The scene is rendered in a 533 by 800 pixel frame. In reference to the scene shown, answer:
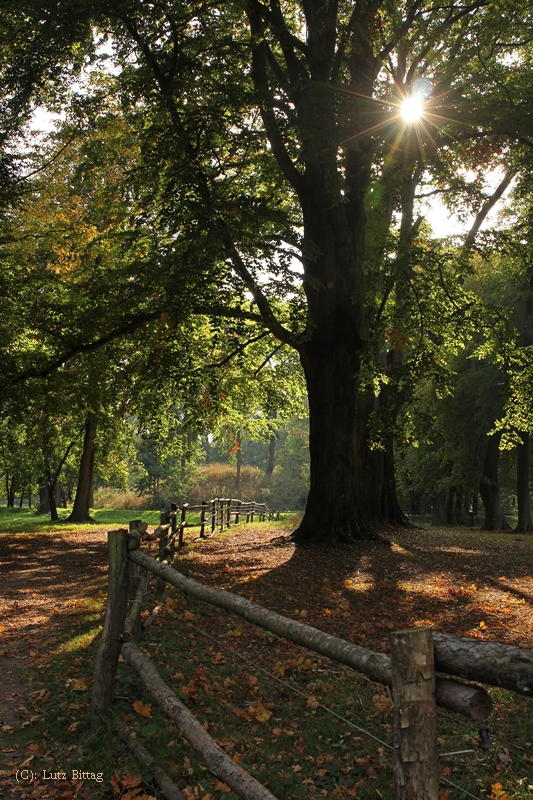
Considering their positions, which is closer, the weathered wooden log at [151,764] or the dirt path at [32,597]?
the weathered wooden log at [151,764]

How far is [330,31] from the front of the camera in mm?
14312

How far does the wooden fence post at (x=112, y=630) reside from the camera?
5.21 metres

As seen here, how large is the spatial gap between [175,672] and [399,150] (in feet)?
43.7

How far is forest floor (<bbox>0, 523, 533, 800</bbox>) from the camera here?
4.50 meters

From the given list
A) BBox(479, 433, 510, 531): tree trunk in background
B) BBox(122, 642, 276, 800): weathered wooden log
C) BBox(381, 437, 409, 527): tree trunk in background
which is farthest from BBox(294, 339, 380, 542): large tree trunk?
BBox(479, 433, 510, 531): tree trunk in background

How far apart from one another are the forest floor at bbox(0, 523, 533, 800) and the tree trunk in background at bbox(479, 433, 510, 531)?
13.5 m

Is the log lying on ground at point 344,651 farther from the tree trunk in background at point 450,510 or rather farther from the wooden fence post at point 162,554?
the tree trunk in background at point 450,510

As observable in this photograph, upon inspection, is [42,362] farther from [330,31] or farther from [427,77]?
[427,77]

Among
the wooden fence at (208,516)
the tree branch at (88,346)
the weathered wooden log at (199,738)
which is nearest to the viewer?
the weathered wooden log at (199,738)

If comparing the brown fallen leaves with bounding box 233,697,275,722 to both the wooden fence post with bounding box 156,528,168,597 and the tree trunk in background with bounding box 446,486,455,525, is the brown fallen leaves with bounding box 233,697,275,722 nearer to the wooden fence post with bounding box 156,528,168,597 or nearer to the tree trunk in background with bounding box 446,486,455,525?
the wooden fence post with bounding box 156,528,168,597

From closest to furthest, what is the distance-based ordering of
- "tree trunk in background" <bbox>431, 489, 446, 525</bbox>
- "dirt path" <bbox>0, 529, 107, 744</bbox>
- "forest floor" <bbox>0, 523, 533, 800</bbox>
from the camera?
"forest floor" <bbox>0, 523, 533, 800</bbox> → "dirt path" <bbox>0, 529, 107, 744</bbox> → "tree trunk in background" <bbox>431, 489, 446, 525</bbox>

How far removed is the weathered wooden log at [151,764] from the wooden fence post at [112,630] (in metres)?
0.31

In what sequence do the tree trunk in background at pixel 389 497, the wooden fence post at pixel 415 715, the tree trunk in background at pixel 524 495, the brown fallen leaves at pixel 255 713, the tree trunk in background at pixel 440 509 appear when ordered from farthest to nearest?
1. the tree trunk in background at pixel 440 509
2. the tree trunk in background at pixel 524 495
3. the tree trunk in background at pixel 389 497
4. the brown fallen leaves at pixel 255 713
5. the wooden fence post at pixel 415 715

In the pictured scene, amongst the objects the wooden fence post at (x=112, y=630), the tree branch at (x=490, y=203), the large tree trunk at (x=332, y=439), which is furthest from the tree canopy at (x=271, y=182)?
the wooden fence post at (x=112, y=630)
